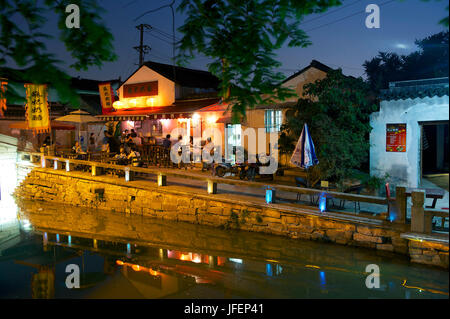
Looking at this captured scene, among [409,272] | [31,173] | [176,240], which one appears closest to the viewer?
[409,272]

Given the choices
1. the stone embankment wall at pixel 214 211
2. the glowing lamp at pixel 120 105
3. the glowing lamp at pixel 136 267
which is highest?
the glowing lamp at pixel 120 105

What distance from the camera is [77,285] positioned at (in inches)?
289

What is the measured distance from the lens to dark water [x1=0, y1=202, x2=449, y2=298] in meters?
6.75

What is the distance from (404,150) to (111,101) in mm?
16078

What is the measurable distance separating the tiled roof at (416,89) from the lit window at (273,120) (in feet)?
15.3

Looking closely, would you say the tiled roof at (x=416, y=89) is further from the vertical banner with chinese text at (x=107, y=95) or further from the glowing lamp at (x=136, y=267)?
the vertical banner with chinese text at (x=107, y=95)

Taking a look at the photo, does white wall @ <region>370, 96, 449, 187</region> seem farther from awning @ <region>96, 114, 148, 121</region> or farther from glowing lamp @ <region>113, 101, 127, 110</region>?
glowing lamp @ <region>113, 101, 127, 110</region>

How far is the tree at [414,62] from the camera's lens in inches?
687

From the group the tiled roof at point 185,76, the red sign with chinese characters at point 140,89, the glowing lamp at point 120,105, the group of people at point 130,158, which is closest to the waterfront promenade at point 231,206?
the group of people at point 130,158

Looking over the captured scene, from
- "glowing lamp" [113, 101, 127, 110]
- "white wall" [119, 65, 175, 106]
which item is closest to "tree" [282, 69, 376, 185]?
"white wall" [119, 65, 175, 106]

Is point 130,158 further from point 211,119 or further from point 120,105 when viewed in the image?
point 120,105

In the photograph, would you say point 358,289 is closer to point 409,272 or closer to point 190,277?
point 409,272

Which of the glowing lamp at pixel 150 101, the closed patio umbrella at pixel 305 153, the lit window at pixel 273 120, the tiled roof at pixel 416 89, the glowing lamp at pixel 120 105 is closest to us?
the closed patio umbrella at pixel 305 153
